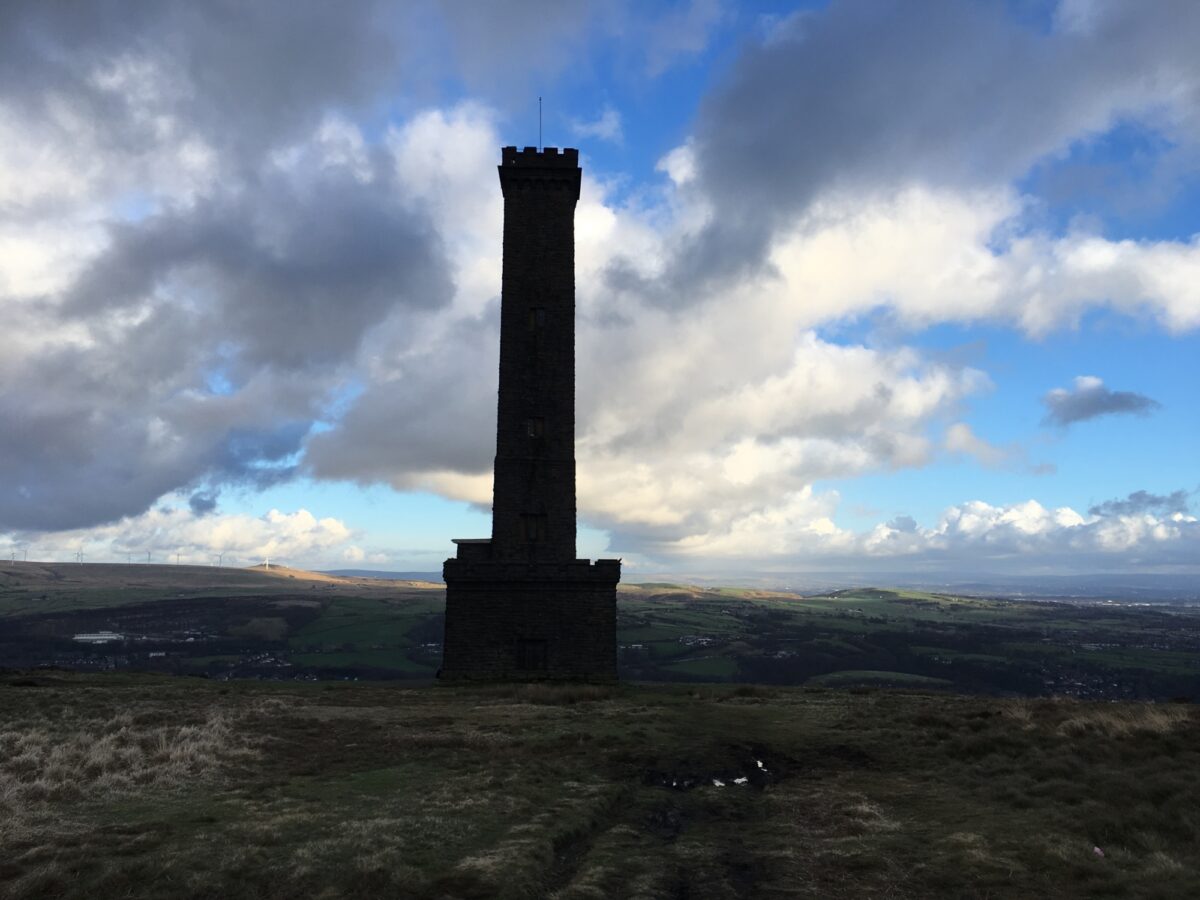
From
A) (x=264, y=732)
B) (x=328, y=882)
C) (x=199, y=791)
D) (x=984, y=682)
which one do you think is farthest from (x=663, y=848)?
(x=984, y=682)

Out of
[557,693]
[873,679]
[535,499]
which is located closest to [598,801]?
[557,693]

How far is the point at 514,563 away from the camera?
38656 millimetres

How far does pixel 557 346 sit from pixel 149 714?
26118 mm

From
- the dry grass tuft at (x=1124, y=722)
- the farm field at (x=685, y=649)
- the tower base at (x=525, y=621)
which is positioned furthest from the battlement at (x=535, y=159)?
the farm field at (x=685, y=649)

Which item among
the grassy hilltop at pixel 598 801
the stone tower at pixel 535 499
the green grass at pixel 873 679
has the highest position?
the stone tower at pixel 535 499

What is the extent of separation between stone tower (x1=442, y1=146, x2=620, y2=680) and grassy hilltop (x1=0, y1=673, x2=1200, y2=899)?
1135 centimetres

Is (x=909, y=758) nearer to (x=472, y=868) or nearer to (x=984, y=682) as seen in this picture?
(x=472, y=868)

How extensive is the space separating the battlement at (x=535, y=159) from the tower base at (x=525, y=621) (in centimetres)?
2307

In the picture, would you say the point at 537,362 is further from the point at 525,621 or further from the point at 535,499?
the point at 525,621

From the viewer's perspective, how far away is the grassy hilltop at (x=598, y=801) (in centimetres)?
1129

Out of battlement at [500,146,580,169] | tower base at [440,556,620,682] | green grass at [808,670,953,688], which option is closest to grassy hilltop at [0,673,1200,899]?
tower base at [440,556,620,682]

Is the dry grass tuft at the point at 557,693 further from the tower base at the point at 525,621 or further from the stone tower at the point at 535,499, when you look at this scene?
the stone tower at the point at 535,499

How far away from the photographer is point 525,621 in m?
38.6

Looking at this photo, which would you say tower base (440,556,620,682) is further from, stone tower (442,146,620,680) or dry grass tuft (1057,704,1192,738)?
dry grass tuft (1057,704,1192,738)
